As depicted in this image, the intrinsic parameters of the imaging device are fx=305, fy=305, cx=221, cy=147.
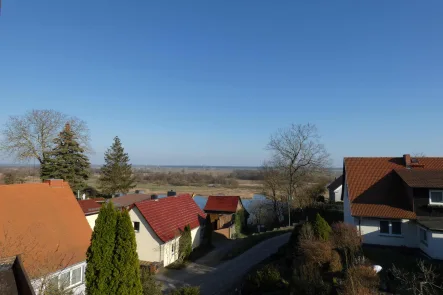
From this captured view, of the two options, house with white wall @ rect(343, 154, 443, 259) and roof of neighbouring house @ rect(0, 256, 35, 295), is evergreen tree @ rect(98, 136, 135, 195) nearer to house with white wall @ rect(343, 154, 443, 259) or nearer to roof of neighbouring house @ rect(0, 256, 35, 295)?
house with white wall @ rect(343, 154, 443, 259)

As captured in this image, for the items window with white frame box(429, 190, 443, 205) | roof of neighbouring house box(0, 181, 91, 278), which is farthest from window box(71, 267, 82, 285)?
window with white frame box(429, 190, 443, 205)

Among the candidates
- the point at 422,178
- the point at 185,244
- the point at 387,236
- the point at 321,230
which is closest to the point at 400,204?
the point at 422,178

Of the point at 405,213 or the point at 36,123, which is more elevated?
the point at 36,123

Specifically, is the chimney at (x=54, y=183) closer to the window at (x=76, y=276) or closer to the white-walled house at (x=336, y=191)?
the window at (x=76, y=276)

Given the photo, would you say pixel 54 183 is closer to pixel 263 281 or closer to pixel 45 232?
pixel 45 232

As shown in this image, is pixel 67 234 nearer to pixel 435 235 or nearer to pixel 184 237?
pixel 184 237

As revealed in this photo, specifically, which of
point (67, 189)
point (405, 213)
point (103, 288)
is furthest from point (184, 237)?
point (405, 213)
